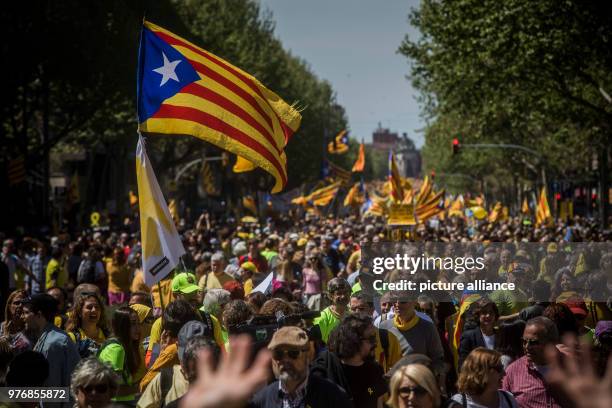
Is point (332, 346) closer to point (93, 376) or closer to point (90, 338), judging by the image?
point (93, 376)

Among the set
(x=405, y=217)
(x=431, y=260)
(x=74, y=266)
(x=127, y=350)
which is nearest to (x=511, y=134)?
(x=405, y=217)

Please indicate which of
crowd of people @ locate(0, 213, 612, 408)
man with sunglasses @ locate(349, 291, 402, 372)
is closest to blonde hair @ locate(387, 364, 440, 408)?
crowd of people @ locate(0, 213, 612, 408)

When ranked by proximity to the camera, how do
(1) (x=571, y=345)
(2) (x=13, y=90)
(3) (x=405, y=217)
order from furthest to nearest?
(2) (x=13, y=90), (3) (x=405, y=217), (1) (x=571, y=345)

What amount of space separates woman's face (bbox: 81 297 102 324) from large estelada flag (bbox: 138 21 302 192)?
6.71ft

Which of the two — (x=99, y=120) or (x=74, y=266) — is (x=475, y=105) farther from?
(x=74, y=266)

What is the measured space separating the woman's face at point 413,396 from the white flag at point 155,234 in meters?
3.73

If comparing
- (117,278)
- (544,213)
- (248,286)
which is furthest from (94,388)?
(544,213)

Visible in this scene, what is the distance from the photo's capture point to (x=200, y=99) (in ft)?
33.5

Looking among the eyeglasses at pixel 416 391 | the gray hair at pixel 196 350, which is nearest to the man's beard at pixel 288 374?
the gray hair at pixel 196 350

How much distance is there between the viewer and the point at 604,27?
1152 inches

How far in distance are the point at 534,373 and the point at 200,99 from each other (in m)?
4.62

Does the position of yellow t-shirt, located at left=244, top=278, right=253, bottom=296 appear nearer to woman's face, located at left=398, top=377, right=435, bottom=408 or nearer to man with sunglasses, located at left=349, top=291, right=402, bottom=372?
man with sunglasses, located at left=349, top=291, right=402, bottom=372

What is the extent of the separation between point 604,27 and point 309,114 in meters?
51.6

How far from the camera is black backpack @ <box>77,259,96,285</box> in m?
16.3
